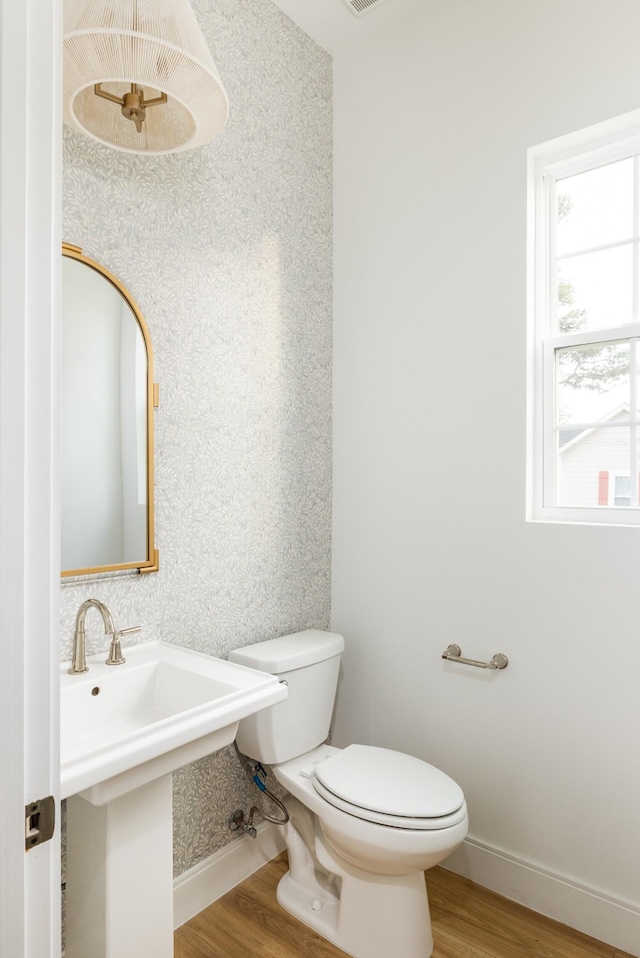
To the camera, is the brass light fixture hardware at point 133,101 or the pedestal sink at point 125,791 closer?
the pedestal sink at point 125,791

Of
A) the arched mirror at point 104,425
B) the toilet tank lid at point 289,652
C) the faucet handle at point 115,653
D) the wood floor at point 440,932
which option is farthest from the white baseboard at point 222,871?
the arched mirror at point 104,425

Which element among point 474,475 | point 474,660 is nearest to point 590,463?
point 474,475

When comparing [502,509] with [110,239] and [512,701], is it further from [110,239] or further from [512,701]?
[110,239]

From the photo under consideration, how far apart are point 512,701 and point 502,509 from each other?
60 centimetres

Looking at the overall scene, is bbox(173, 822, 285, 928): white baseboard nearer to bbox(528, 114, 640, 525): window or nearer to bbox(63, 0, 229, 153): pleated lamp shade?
bbox(528, 114, 640, 525): window

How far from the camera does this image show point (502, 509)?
186 cm

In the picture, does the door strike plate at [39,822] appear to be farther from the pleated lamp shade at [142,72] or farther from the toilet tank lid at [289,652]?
the pleated lamp shade at [142,72]

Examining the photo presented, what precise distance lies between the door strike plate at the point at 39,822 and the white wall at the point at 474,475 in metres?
1.48

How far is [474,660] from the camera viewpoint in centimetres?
190

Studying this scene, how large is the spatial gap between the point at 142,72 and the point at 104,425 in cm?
80

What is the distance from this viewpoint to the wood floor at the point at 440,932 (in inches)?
63.1

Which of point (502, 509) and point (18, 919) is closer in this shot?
point (18, 919)

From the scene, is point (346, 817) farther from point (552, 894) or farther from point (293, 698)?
point (552, 894)

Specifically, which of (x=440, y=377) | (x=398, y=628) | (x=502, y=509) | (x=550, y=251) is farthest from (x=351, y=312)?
(x=398, y=628)
